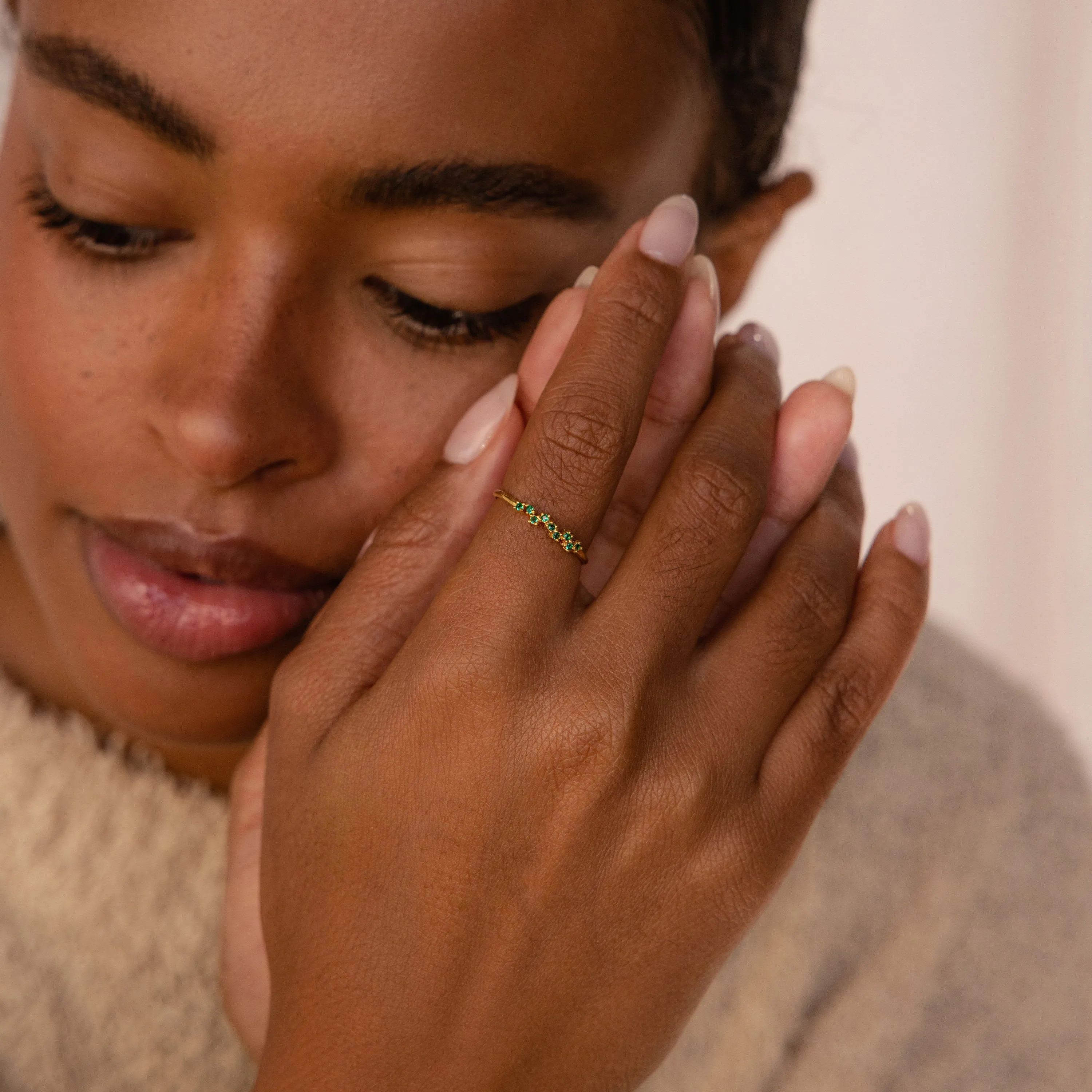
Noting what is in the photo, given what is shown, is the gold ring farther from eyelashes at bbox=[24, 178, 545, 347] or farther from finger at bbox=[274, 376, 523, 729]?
eyelashes at bbox=[24, 178, 545, 347]

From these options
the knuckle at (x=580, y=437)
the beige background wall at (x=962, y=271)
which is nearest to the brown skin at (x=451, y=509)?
the knuckle at (x=580, y=437)

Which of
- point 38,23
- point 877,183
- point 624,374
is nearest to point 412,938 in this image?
point 624,374

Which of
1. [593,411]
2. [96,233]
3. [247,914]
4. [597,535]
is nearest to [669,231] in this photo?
[593,411]

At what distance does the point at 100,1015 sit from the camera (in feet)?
4.16

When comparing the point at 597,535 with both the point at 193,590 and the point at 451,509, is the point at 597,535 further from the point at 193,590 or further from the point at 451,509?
the point at 193,590

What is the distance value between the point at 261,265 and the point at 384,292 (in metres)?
0.11

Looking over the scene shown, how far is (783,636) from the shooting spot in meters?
1.01

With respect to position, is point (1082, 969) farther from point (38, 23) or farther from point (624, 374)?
point (38, 23)

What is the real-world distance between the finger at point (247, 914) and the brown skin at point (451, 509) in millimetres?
129

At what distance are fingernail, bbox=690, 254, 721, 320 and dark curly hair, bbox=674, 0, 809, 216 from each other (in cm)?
23

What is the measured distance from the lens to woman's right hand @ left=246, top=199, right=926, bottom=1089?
2.92ft

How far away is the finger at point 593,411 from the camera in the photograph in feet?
2.99

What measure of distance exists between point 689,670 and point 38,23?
766 millimetres

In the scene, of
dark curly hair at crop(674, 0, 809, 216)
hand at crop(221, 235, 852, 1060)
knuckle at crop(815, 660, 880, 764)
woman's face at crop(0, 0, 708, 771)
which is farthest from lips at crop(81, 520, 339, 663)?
dark curly hair at crop(674, 0, 809, 216)
